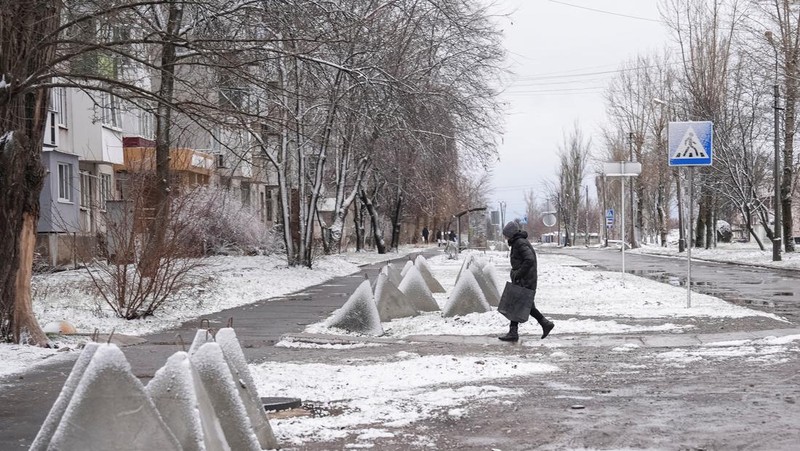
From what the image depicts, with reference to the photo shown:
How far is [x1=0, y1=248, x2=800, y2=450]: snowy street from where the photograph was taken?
21.9 ft

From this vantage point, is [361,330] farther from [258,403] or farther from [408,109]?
[408,109]

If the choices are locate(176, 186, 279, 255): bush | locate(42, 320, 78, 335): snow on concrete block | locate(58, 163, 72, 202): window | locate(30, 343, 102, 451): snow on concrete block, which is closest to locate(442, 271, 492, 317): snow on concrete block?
locate(42, 320, 78, 335): snow on concrete block

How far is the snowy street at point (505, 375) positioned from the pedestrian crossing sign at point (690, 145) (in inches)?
98.0

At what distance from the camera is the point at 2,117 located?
11102 mm

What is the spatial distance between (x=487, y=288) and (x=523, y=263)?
4.26m

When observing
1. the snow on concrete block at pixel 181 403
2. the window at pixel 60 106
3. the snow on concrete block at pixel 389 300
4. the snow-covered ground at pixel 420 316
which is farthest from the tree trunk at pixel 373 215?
the snow on concrete block at pixel 181 403

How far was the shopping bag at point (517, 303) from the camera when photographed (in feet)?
40.5

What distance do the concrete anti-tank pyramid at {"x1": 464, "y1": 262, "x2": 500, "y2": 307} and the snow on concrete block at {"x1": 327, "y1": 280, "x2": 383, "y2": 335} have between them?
3557mm

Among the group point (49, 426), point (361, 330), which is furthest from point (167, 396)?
point (361, 330)

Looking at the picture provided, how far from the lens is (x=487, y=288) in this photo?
1702 centimetres

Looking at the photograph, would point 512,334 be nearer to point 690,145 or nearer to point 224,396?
point 690,145

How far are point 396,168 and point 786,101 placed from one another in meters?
17.0

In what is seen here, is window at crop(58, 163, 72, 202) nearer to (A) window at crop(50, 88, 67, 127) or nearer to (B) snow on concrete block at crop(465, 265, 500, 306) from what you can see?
(A) window at crop(50, 88, 67, 127)

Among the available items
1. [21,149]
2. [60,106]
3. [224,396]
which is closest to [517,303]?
[21,149]
